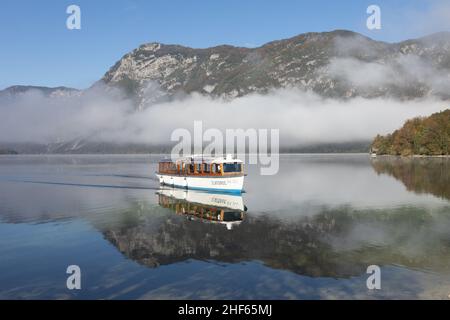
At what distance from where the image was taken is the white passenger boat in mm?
76363

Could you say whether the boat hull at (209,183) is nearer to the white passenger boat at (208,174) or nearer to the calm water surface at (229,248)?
the white passenger boat at (208,174)

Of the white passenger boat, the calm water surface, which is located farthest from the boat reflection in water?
the white passenger boat

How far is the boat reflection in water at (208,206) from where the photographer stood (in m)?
50.5

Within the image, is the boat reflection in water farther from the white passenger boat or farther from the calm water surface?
the white passenger boat

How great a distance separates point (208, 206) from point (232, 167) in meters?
18.4

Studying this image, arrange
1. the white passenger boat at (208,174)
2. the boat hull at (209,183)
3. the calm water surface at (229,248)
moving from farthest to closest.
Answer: the white passenger boat at (208,174) < the boat hull at (209,183) < the calm water surface at (229,248)

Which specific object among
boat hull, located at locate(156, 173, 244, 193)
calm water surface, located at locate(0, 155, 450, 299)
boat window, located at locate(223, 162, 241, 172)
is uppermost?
boat window, located at locate(223, 162, 241, 172)

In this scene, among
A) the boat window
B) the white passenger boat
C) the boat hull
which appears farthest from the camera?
A: the boat window

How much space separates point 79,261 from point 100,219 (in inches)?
792

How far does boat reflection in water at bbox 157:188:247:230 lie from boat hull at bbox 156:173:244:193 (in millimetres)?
1426

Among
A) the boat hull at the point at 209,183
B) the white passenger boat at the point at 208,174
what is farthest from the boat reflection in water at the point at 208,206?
the white passenger boat at the point at 208,174

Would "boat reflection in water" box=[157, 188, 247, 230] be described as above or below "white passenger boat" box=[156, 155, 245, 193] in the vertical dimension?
below
